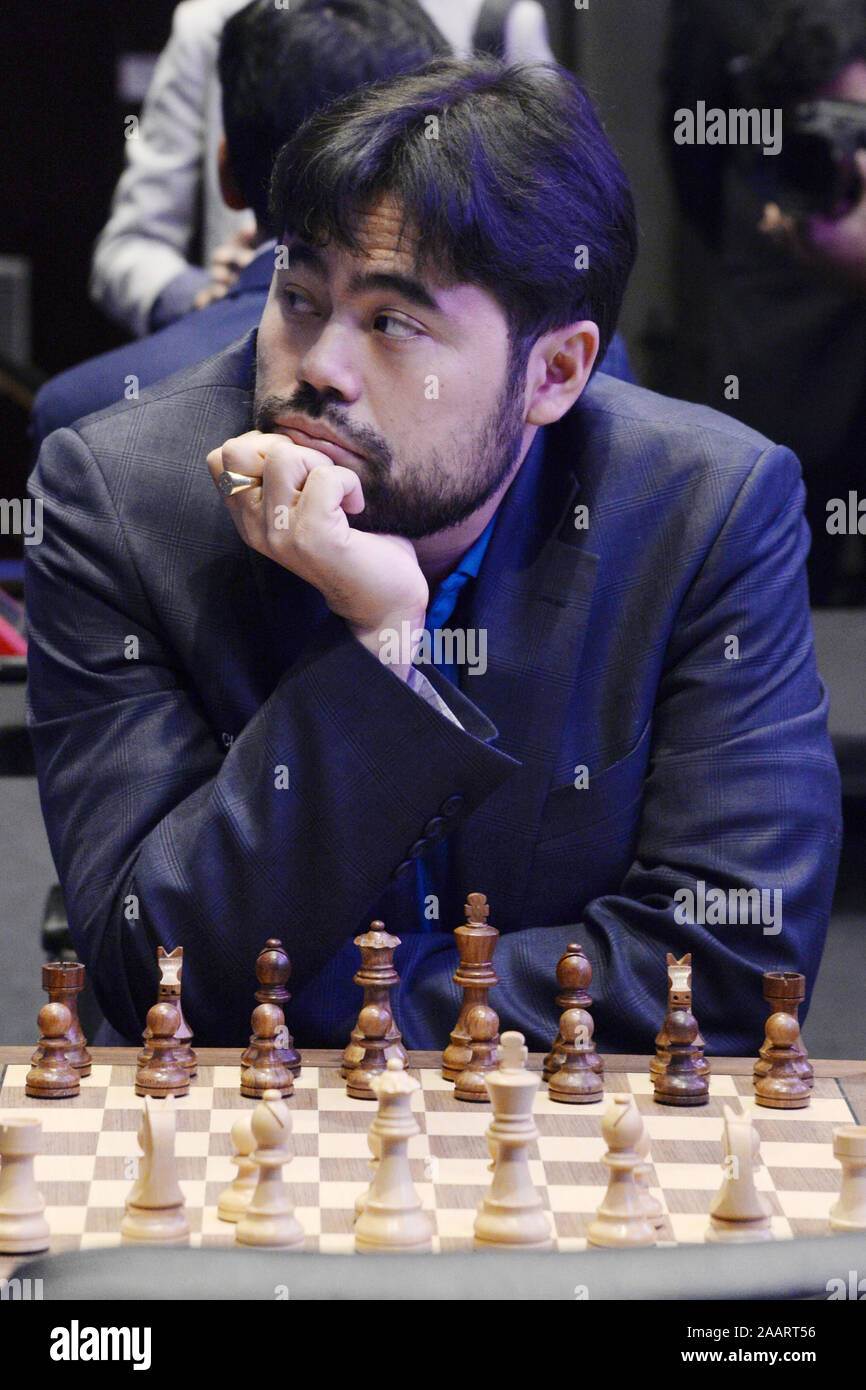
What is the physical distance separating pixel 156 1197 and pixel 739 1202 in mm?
414

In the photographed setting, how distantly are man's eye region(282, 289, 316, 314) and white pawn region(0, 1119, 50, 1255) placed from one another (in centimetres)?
93

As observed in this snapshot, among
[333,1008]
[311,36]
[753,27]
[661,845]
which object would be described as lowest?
[333,1008]

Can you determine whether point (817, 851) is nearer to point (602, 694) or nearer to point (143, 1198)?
point (602, 694)

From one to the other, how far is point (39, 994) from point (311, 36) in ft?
6.10

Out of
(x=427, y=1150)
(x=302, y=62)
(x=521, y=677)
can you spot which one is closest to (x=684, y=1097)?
(x=427, y=1150)

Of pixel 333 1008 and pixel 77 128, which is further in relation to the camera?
pixel 77 128

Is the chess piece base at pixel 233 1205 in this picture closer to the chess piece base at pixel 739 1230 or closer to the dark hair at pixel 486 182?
the chess piece base at pixel 739 1230

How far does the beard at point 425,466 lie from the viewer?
196 centimetres

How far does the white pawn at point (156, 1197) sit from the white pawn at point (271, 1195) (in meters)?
0.05

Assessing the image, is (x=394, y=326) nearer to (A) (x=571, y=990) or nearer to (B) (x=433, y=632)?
(B) (x=433, y=632)

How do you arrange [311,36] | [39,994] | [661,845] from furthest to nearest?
[39,994]
[311,36]
[661,845]
